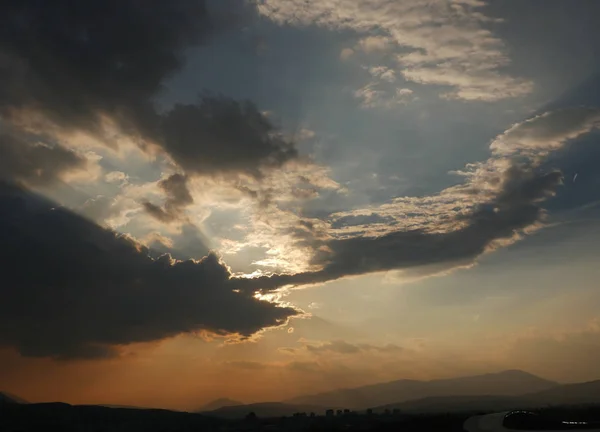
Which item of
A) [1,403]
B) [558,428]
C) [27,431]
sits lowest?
[558,428]

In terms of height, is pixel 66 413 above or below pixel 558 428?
above

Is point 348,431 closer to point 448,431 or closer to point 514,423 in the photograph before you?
point 448,431

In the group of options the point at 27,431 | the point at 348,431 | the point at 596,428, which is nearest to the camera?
the point at 596,428

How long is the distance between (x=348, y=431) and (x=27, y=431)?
64181 mm

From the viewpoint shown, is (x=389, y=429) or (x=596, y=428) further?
(x=389, y=429)

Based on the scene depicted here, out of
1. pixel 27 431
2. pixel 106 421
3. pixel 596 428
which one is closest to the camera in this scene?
pixel 596 428

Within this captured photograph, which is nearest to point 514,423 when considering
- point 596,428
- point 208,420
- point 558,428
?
point 558,428

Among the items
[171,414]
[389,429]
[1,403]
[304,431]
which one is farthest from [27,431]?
[389,429]

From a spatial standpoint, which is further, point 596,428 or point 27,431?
point 27,431

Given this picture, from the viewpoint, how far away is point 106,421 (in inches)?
4203

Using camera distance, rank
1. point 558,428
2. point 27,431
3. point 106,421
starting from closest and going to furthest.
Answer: point 558,428 → point 27,431 → point 106,421

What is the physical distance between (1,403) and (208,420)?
4827 centimetres

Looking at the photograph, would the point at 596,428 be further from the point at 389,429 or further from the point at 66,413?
the point at 66,413

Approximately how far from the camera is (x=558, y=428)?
241 ft
